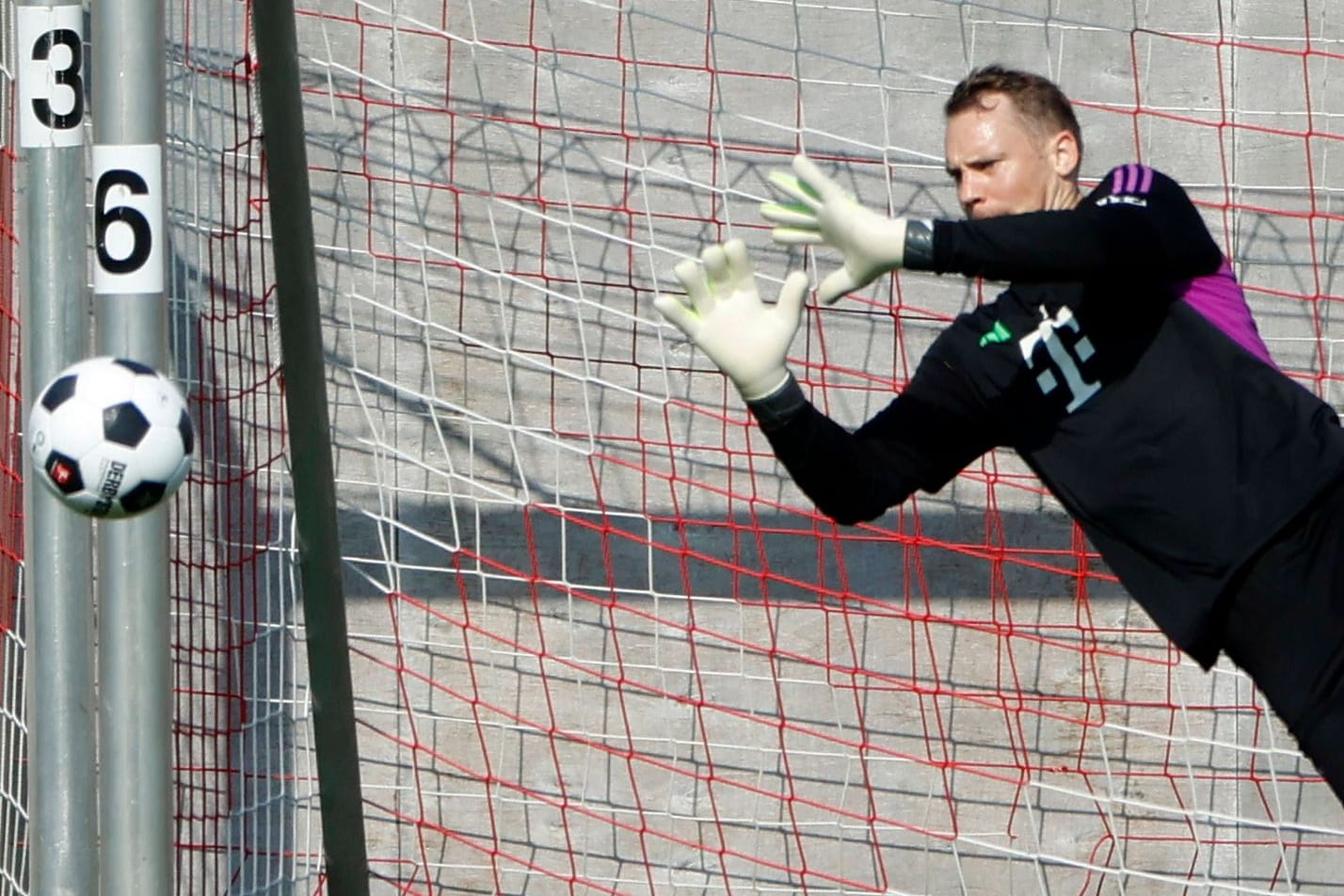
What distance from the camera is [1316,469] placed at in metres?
2.15

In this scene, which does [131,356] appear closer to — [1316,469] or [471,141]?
[1316,469]

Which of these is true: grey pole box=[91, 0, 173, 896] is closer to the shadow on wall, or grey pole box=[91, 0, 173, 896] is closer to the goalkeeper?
the goalkeeper

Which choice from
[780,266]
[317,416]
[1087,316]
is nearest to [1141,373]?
[1087,316]

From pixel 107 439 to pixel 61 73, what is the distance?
521 millimetres

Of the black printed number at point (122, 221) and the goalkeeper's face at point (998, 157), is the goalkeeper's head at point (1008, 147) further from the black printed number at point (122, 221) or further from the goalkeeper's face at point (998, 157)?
the black printed number at point (122, 221)

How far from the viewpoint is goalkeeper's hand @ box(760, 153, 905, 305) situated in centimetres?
196

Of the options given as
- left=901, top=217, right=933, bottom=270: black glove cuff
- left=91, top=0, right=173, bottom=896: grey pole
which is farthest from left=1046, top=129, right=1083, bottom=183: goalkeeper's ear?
left=91, top=0, right=173, bottom=896: grey pole

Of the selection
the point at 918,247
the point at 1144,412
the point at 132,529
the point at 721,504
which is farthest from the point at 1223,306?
A: the point at 721,504

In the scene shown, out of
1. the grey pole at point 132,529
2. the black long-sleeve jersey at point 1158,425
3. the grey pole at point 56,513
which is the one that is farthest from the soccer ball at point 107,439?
the black long-sleeve jersey at point 1158,425

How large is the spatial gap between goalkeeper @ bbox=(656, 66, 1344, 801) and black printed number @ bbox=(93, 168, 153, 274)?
625 millimetres

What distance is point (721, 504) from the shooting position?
4156mm

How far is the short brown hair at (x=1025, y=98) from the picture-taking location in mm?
2264

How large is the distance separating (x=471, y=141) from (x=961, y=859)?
6.82ft

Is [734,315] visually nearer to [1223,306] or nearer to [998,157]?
[998,157]
